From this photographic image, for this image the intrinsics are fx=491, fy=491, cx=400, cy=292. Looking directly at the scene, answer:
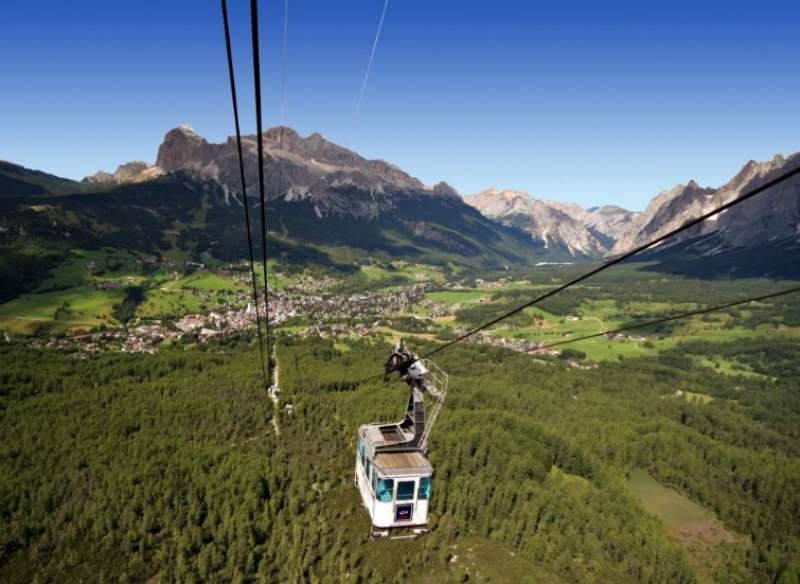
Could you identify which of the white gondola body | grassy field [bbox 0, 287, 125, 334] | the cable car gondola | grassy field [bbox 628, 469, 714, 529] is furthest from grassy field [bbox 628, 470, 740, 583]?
grassy field [bbox 0, 287, 125, 334]

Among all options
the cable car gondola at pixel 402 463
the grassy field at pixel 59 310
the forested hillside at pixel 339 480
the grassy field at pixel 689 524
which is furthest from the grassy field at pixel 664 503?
the grassy field at pixel 59 310

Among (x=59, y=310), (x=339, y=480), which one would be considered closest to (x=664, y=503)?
(x=339, y=480)

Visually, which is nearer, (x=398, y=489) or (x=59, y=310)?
(x=398, y=489)

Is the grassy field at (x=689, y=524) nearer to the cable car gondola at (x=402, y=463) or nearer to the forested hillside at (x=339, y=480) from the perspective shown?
the forested hillside at (x=339, y=480)

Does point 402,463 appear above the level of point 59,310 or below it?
above

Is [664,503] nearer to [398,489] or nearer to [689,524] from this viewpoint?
[689,524]

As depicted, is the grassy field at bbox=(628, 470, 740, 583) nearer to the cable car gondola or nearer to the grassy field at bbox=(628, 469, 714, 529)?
the grassy field at bbox=(628, 469, 714, 529)
